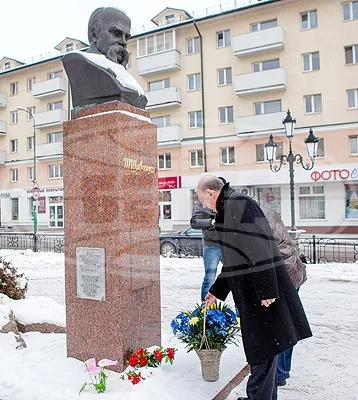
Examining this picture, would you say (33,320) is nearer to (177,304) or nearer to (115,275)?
(115,275)

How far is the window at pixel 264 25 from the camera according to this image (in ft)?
67.4

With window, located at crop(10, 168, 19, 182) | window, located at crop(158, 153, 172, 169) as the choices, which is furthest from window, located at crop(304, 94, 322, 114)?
window, located at crop(10, 168, 19, 182)

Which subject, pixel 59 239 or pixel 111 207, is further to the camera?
pixel 59 239

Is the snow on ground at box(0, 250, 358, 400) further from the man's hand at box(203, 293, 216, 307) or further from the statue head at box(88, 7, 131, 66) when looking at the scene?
the statue head at box(88, 7, 131, 66)

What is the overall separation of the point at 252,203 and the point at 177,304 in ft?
13.5

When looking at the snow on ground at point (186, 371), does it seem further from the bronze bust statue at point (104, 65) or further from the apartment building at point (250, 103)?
the apartment building at point (250, 103)

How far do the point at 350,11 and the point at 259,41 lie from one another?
4.12 m

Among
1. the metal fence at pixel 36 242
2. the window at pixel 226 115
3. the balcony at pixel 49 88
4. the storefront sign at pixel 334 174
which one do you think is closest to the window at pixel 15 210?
the balcony at pixel 49 88

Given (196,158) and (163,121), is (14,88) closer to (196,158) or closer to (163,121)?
(163,121)

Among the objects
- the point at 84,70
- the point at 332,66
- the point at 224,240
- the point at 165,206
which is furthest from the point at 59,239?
the point at 332,66

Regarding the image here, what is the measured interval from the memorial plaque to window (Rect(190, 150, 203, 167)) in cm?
1836

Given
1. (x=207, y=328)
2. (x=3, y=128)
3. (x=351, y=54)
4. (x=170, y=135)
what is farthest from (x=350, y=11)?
(x=3, y=128)

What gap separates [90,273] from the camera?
11.1 ft

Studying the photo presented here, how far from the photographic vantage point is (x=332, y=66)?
19.2m
